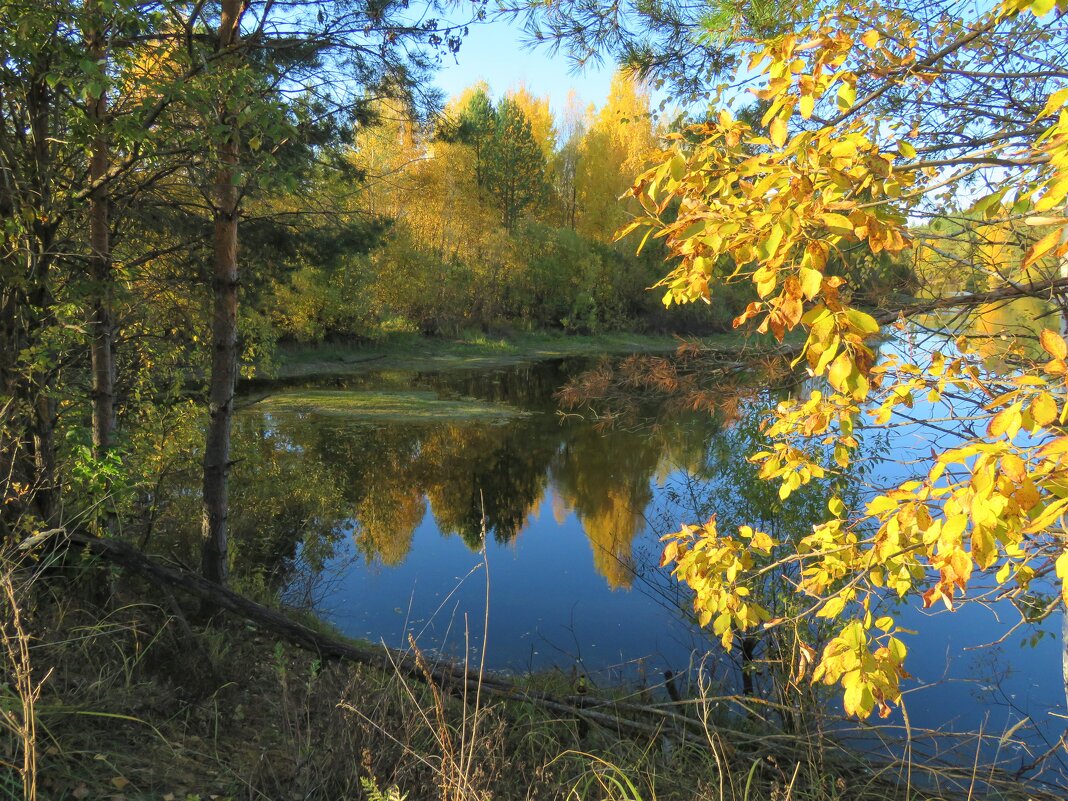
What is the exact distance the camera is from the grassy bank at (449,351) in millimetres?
23172

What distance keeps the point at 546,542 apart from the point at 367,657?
6.02 meters

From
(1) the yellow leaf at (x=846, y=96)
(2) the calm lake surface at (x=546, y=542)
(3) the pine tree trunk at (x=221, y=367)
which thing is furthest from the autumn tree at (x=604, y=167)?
(1) the yellow leaf at (x=846, y=96)

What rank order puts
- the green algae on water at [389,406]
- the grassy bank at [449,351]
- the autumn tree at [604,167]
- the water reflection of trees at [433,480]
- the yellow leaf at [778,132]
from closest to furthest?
the yellow leaf at [778,132]
the water reflection of trees at [433,480]
the green algae on water at [389,406]
the grassy bank at [449,351]
the autumn tree at [604,167]

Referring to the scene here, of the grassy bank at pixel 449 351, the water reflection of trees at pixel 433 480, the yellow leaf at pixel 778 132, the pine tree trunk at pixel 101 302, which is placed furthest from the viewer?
the grassy bank at pixel 449 351

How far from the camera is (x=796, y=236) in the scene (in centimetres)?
151

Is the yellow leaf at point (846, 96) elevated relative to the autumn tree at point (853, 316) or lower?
elevated

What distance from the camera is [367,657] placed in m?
3.76

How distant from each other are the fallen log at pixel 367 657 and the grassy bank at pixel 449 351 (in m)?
16.6

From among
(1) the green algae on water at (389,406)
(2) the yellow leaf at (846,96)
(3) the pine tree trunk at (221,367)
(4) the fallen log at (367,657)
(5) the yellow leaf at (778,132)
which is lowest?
(1) the green algae on water at (389,406)

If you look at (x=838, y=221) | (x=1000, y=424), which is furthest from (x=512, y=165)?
(x=1000, y=424)

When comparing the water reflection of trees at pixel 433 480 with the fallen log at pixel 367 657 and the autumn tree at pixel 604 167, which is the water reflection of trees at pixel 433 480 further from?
the autumn tree at pixel 604 167

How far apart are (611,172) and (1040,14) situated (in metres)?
37.7

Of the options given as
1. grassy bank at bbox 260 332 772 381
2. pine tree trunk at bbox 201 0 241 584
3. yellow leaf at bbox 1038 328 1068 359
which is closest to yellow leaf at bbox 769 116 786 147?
yellow leaf at bbox 1038 328 1068 359

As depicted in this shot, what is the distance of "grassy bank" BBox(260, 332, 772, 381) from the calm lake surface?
694 centimetres
